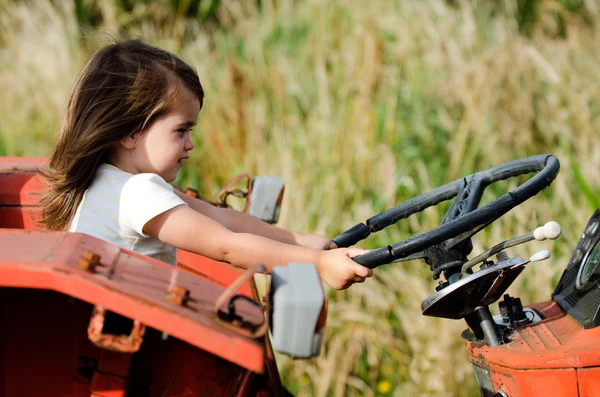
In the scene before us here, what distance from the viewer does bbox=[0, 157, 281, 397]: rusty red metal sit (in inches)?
46.9

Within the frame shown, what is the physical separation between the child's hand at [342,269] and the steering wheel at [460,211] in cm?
3

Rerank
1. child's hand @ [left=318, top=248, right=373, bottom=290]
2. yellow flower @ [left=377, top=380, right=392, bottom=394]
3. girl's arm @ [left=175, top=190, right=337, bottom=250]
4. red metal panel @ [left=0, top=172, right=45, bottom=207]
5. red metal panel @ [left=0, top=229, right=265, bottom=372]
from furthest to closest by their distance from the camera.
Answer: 1. yellow flower @ [left=377, top=380, right=392, bottom=394]
2. red metal panel @ [left=0, top=172, right=45, bottom=207]
3. girl's arm @ [left=175, top=190, right=337, bottom=250]
4. child's hand @ [left=318, top=248, right=373, bottom=290]
5. red metal panel @ [left=0, top=229, right=265, bottom=372]

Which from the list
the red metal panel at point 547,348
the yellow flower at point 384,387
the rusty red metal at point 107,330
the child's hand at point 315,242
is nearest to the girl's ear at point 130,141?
the rusty red metal at point 107,330

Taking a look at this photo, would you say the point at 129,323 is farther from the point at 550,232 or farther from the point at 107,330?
the point at 550,232

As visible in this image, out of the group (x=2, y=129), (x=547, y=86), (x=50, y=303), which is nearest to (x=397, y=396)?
(x=50, y=303)

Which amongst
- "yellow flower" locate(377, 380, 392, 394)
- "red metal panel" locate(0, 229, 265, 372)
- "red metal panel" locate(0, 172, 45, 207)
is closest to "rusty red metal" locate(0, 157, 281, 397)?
"red metal panel" locate(0, 229, 265, 372)

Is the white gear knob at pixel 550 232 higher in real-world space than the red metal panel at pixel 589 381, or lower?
higher

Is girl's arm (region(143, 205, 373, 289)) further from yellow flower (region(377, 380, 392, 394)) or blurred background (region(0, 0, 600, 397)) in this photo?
yellow flower (region(377, 380, 392, 394))

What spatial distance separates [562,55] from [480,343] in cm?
334

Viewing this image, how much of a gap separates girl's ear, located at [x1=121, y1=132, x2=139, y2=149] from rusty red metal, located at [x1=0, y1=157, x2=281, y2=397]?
1.60 feet

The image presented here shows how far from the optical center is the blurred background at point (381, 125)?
3.06m

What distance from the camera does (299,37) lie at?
520 cm

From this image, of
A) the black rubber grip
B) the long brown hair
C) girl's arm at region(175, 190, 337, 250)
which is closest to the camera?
the long brown hair

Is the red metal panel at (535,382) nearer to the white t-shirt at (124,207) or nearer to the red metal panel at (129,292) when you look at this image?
the red metal panel at (129,292)
